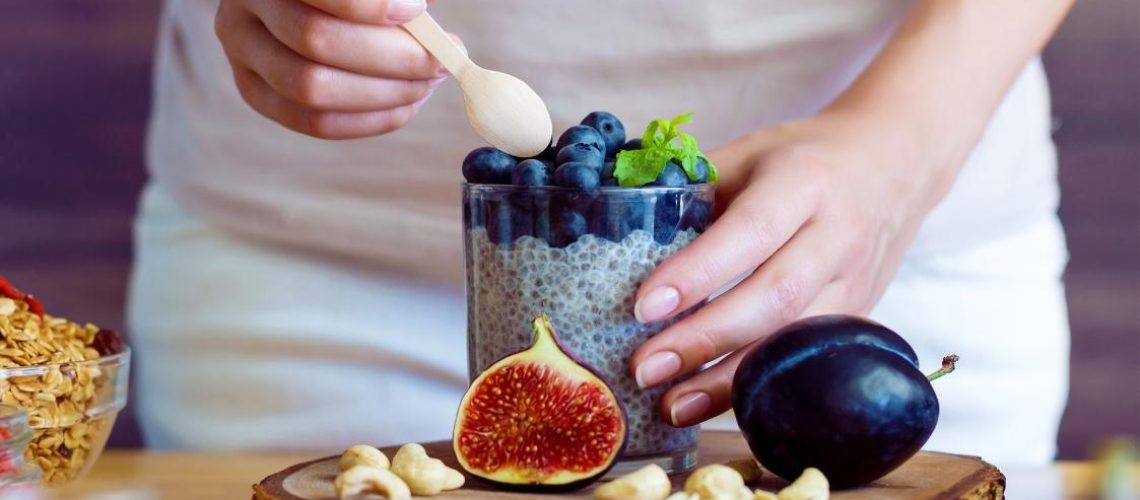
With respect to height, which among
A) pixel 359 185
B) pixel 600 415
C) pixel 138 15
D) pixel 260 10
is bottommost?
pixel 600 415

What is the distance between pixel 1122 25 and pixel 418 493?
7.29 ft

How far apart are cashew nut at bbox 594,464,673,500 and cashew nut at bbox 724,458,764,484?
11cm

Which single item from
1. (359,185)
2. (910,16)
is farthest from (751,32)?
(359,185)

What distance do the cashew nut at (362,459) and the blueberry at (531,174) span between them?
235 millimetres

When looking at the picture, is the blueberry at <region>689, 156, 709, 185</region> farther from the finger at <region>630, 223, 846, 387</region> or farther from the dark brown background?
the dark brown background

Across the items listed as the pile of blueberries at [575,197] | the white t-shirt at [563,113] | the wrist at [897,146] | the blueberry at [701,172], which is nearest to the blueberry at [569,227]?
the pile of blueberries at [575,197]

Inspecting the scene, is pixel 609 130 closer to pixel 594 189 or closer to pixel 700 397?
pixel 594 189

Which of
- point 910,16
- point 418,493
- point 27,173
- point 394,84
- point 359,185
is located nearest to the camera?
point 418,493

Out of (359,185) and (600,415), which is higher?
(359,185)

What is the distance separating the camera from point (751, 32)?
59.8 inches

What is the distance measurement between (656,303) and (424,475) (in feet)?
0.71

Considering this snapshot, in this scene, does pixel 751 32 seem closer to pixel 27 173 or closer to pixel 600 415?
pixel 600 415

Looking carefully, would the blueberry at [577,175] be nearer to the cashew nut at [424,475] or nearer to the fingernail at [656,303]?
the fingernail at [656,303]

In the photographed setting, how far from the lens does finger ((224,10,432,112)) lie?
1.15 m
